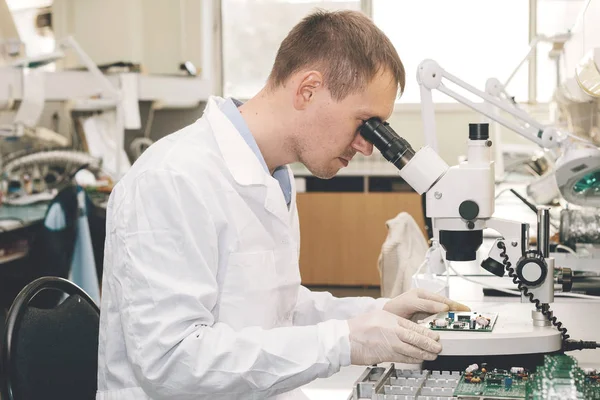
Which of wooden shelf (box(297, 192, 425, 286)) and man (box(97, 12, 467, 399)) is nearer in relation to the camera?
A: man (box(97, 12, 467, 399))

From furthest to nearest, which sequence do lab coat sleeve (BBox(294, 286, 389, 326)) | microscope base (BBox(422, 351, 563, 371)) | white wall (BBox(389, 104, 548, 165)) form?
white wall (BBox(389, 104, 548, 165)) → lab coat sleeve (BBox(294, 286, 389, 326)) → microscope base (BBox(422, 351, 563, 371))

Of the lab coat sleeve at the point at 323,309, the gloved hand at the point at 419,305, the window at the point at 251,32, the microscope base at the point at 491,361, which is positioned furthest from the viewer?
the window at the point at 251,32

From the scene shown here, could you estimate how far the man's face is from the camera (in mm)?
1308

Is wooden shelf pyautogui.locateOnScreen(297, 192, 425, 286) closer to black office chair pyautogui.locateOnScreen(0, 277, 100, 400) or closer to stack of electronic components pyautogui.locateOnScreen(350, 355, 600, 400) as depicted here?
black office chair pyautogui.locateOnScreen(0, 277, 100, 400)

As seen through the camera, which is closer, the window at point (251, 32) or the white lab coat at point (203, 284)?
the white lab coat at point (203, 284)

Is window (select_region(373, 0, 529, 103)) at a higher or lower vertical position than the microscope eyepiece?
higher

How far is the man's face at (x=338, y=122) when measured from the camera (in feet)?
4.29

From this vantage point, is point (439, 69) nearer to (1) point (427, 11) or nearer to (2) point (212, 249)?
(2) point (212, 249)

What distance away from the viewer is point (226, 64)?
689cm

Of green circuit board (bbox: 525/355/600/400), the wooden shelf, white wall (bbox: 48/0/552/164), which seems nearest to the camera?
green circuit board (bbox: 525/355/600/400)

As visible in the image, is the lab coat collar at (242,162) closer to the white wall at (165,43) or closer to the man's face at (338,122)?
the man's face at (338,122)

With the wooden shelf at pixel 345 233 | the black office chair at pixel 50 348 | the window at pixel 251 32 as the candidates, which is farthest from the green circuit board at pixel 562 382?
the window at pixel 251 32

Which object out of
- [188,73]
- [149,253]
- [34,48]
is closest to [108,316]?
[149,253]

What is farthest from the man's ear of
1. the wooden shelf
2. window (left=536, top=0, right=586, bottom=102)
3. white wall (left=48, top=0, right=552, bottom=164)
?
the wooden shelf
